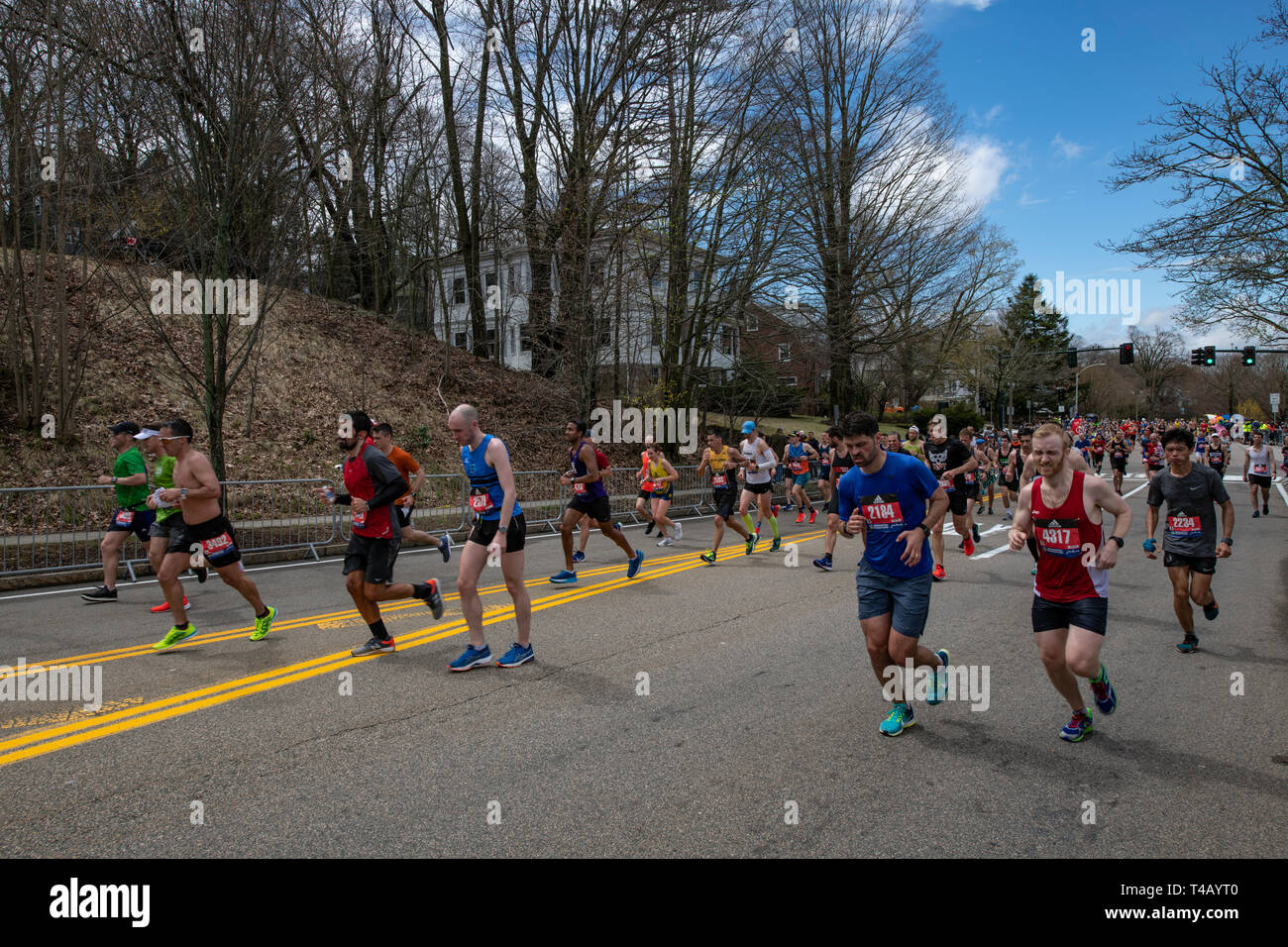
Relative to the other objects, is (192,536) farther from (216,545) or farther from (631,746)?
(631,746)

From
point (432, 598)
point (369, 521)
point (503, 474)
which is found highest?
point (503, 474)

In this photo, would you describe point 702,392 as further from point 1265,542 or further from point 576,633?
point 576,633

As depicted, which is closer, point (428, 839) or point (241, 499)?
point (428, 839)

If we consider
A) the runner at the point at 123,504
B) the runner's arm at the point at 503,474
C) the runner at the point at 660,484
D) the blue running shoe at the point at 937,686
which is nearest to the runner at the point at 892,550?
the blue running shoe at the point at 937,686

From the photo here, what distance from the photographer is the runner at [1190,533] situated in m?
6.82

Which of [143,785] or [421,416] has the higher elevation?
[421,416]

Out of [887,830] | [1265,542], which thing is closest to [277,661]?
[887,830]

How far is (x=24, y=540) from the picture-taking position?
10.8 m

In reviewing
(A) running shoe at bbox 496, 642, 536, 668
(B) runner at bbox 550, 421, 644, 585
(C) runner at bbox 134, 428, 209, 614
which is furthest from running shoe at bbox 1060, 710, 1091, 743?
(C) runner at bbox 134, 428, 209, 614

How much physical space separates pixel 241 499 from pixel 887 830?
1207 cm

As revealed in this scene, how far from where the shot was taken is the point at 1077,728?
15.7ft

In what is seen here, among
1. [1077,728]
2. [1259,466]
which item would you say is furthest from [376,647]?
[1259,466]

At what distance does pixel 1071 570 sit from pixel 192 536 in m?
6.91
